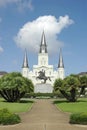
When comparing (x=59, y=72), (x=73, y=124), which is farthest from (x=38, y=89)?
(x=73, y=124)

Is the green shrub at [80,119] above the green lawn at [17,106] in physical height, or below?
below

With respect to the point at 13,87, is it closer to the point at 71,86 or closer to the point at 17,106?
the point at 71,86

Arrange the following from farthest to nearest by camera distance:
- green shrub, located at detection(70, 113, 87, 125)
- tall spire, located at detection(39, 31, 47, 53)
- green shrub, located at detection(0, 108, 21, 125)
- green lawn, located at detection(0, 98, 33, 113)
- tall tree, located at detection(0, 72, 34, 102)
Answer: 1. tall spire, located at detection(39, 31, 47, 53)
2. tall tree, located at detection(0, 72, 34, 102)
3. green lawn, located at detection(0, 98, 33, 113)
4. green shrub, located at detection(70, 113, 87, 125)
5. green shrub, located at detection(0, 108, 21, 125)

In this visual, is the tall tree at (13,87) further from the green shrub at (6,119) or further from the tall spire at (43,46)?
the tall spire at (43,46)

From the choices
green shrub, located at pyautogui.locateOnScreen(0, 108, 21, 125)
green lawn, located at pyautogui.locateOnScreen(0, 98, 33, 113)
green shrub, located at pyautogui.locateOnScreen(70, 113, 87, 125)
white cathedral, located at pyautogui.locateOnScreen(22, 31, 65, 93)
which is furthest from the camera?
white cathedral, located at pyautogui.locateOnScreen(22, 31, 65, 93)

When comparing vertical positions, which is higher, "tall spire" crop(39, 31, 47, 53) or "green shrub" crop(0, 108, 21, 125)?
"tall spire" crop(39, 31, 47, 53)

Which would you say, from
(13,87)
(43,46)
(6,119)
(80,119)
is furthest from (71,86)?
(43,46)

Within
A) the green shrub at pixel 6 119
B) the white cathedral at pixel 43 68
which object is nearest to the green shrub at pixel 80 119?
the green shrub at pixel 6 119

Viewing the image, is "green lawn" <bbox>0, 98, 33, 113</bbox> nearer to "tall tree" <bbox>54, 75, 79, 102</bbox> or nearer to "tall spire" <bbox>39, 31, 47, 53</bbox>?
"tall tree" <bbox>54, 75, 79, 102</bbox>

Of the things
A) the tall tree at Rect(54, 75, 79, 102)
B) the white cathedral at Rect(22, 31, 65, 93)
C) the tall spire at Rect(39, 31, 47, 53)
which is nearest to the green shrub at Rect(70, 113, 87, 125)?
the tall tree at Rect(54, 75, 79, 102)

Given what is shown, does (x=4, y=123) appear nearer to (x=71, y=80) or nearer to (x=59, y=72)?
(x=71, y=80)

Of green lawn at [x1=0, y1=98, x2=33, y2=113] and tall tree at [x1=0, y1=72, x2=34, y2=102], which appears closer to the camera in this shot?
green lawn at [x1=0, y1=98, x2=33, y2=113]

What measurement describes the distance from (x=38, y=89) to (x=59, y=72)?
46.2 meters

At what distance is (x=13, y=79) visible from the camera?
71.3 metres
